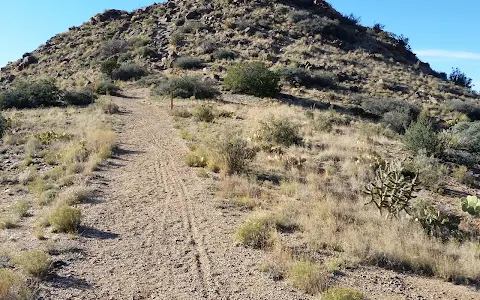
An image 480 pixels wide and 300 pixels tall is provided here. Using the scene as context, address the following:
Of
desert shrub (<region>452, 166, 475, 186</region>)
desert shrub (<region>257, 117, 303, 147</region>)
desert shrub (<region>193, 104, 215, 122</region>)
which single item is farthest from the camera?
desert shrub (<region>193, 104, 215, 122</region>)

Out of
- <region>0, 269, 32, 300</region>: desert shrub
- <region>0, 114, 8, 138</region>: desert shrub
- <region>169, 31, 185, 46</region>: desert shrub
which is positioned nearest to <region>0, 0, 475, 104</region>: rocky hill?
<region>169, 31, 185, 46</region>: desert shrub

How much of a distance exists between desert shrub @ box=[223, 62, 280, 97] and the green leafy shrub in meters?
12.0

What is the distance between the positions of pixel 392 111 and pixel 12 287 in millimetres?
23003

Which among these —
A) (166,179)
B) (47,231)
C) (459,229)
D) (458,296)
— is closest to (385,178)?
(459,229)

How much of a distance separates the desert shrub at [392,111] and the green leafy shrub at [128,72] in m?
21.1

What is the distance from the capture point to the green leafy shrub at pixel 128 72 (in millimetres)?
38812

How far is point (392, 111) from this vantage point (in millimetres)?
24562

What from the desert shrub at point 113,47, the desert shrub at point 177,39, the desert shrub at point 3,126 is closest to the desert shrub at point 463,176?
the desert shrub at point 3,126

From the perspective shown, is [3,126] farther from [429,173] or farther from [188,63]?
[188,63]

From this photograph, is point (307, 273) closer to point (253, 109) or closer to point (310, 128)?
point (310, 128)

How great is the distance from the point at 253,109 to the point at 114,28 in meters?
37.2

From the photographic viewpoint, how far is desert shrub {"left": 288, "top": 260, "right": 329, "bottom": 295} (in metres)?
6.04

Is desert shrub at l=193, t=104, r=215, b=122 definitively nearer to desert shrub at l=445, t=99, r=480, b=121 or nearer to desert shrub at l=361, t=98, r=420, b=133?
desert shrub at l=361, t=98, r=420, b=133

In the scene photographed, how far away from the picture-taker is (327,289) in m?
6.07
